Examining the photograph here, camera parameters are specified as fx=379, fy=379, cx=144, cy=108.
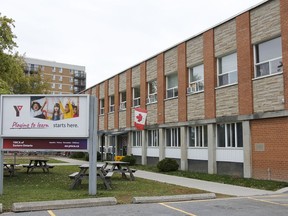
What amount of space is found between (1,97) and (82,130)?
281cm

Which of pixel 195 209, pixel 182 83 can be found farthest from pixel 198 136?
pixel 195 209

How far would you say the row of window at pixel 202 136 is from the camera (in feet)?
61.2

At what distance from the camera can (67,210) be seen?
9383 millimetres

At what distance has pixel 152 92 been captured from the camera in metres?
28.0

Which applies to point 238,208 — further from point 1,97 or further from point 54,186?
point 1,97

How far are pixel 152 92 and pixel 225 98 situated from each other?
30.8ft

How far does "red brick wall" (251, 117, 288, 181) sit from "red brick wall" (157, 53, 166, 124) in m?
9.09

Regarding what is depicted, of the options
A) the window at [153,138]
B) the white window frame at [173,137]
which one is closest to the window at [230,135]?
the white window frame at [173,137]

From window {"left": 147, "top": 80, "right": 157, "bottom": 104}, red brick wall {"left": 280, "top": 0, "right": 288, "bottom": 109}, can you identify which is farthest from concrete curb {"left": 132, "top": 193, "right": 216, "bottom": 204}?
window {"left": 147, "top": 80, "right": 157, "bottom": 104}

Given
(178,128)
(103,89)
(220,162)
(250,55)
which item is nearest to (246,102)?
(250,55)

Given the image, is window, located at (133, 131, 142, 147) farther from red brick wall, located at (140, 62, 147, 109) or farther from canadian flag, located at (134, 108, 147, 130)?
canadian flag, located at (134, 108, 147, 130)

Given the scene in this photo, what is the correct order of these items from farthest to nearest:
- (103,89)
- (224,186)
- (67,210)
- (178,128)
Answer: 1. (103,89)
2. (178,128)
3. (224,186)
4. (67,210)

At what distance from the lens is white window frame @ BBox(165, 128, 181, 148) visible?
24016 mm

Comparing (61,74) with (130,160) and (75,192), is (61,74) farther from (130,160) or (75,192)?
(75,192)
